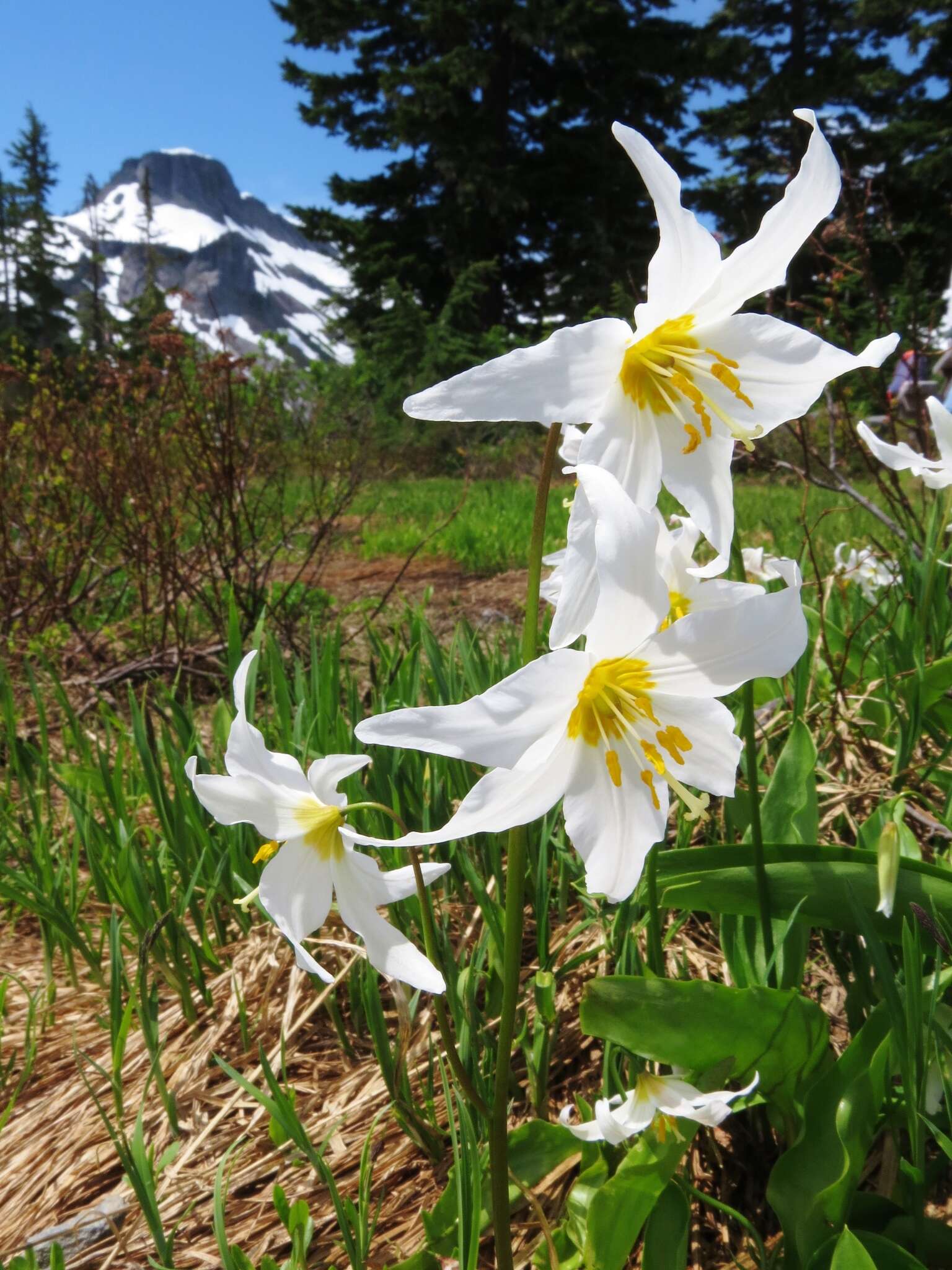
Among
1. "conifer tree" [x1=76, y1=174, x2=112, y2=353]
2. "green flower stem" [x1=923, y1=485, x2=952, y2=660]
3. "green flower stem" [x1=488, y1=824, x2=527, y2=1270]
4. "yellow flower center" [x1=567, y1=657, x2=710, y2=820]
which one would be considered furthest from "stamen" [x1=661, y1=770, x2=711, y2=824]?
"conifer tree" [x1=76, y1=174, x2=112, y2=353]

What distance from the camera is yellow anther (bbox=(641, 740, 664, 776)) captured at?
78 cm

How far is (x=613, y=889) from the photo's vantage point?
Result: 78 cm

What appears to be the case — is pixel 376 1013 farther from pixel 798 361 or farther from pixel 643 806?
pixel 798 361

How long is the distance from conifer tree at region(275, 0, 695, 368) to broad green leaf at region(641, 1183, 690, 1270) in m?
17.4

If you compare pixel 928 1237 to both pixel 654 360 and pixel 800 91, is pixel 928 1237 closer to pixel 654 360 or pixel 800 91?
pixel 654 360

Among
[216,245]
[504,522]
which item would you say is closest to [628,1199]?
[504,522]

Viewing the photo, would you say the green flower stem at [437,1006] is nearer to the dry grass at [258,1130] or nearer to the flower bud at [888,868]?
the dry grass at [258,1130]

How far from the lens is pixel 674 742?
80 cm

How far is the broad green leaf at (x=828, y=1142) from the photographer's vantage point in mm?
859

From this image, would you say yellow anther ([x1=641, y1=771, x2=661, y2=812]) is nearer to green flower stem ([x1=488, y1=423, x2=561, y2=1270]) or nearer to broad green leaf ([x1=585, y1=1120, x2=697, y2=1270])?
green flower stem ([x1=488, y1=423, x2=561, y2=1270])

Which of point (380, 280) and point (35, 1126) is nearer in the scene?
point (35, 1126)

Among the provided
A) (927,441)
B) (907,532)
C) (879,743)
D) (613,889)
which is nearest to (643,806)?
(613,889)

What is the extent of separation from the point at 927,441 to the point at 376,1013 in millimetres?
2598

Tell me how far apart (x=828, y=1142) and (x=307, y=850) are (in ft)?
2.01
